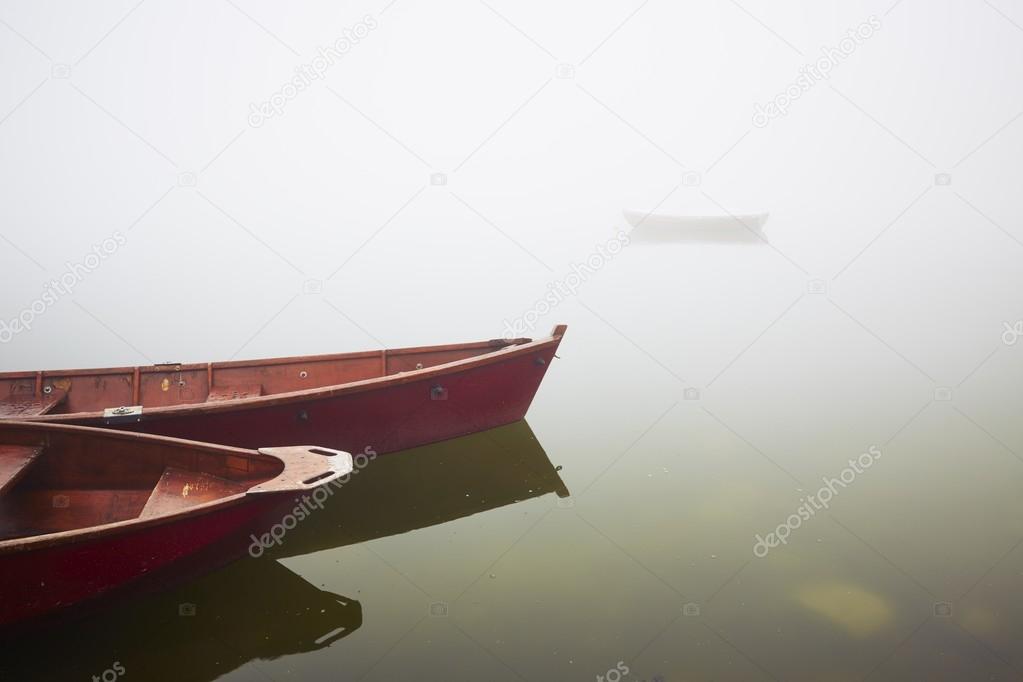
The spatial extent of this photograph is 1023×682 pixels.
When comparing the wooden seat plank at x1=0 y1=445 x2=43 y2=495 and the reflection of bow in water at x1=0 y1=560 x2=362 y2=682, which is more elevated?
the wooden seat plank at x1=0 y1=445 x2=43 y2=495

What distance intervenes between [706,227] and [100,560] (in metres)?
25.3

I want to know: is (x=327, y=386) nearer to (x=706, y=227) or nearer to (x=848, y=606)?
(x=848, y=606)

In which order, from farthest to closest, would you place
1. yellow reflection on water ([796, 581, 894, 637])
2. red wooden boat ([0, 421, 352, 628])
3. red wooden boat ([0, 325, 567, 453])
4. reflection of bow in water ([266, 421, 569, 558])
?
red wooden boat ([0, 325, 567, 453]), reflection of bow in water ([266, 421, 569, 558]), yellow reflection on water ([796, 581, 894, 637]), red wooden boat ([0, 421, 352, 628])

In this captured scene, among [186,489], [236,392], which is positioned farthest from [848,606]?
[236,392]

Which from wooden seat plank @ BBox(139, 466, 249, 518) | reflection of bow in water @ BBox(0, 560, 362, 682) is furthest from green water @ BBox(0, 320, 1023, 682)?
wooden seat plank @ BBox(139, 466, 249, 518)

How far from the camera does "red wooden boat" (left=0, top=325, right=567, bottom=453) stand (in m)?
6.32

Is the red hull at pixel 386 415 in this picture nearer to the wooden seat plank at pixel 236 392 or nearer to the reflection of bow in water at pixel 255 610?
the reflection of bow in water at pixel 255 610

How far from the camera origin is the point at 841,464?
24.4 ft

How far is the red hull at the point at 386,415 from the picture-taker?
20.7 feet

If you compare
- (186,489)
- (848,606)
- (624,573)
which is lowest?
(848,606)

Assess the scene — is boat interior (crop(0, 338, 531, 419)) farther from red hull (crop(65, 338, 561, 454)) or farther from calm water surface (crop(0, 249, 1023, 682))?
calm water surface (crop(0, 249, 1023, 682))

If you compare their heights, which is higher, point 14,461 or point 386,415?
point 14,461

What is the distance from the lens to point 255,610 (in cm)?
508

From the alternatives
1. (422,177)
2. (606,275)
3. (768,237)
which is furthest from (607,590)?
(422,177)
